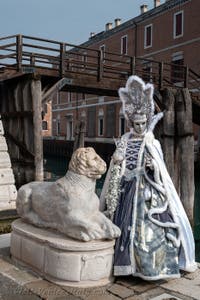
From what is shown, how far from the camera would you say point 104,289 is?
349 cm

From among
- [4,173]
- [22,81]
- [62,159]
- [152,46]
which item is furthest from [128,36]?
[4,173]

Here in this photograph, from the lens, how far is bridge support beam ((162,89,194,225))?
10.6 metres

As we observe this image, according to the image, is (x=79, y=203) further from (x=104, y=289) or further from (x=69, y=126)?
(x=69, y=126)

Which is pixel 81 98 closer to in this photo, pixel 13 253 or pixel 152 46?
pixel 152 46

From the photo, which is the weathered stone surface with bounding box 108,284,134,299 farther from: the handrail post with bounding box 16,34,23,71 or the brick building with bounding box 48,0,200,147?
the brick building with bounding box 48,0,200,147

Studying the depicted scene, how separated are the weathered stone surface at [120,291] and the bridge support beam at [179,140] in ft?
23.7

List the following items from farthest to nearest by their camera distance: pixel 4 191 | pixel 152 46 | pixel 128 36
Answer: pixel 128 36 < pixel 152 46 < pixel 4 191

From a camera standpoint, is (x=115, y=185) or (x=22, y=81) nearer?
(x=115, y=185)

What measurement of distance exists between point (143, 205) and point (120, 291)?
0.84 m

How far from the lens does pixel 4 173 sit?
7273mm

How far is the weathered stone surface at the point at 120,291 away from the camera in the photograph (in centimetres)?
339

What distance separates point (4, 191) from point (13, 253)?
3171 mm

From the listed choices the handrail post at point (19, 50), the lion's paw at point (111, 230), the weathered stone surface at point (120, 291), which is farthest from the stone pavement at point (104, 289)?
the handrail post at point (19, 50)

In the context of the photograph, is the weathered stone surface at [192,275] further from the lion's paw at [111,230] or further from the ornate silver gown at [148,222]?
the lion's paw at [111,230]
